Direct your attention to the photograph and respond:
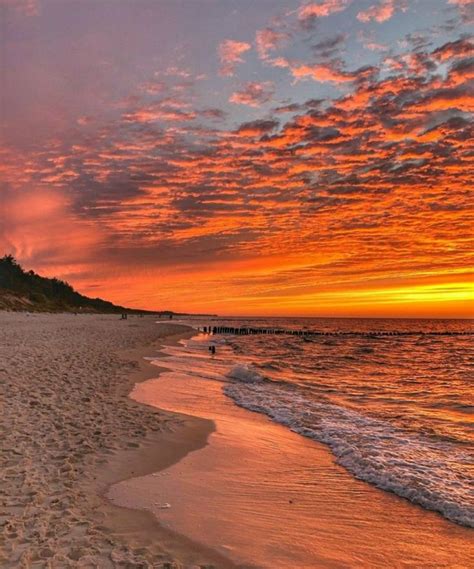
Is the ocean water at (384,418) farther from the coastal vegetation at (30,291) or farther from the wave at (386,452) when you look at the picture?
the coastal vegetation at (30,291)

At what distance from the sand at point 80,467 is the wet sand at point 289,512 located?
440 millimetres

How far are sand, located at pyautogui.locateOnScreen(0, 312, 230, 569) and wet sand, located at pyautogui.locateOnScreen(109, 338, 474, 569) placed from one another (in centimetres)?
44

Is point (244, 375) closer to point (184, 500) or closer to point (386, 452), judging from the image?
point (386, 452)

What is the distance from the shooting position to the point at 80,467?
779 cm

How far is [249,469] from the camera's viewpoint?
8.73m

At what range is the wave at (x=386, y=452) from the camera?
7688 millimetres

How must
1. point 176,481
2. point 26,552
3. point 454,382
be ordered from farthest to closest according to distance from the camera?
point 454,382 < point 176,481 < point 26,552

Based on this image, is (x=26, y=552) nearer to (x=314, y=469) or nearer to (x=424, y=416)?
(x=314, y=469)

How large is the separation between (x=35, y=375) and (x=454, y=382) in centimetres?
2237

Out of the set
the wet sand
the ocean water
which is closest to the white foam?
the ocean water

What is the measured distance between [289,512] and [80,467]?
12.2 feet

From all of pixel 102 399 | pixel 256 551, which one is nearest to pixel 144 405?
pixel 102 399

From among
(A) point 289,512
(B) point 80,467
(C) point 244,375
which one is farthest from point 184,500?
(C) point 244,375

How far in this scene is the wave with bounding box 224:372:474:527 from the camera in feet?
25.2
